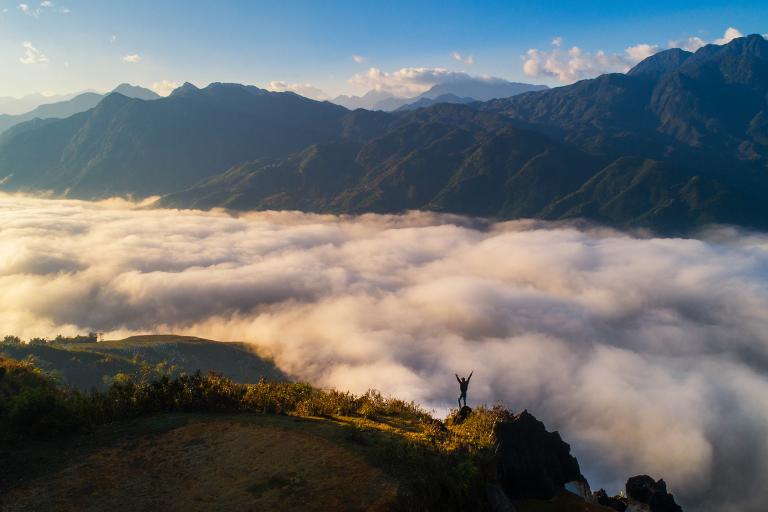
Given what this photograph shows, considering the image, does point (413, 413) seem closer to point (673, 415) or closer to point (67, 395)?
point (67, 395)

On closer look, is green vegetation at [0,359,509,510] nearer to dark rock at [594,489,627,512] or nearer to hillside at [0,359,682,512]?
hillside at [0,359,682,512]

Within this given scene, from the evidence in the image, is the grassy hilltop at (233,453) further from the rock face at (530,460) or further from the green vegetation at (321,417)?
the rock face at (530,460)

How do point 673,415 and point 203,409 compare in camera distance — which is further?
point 673,415

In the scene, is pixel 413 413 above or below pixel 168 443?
below

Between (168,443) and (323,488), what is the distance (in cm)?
753

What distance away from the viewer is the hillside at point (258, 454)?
15.4m

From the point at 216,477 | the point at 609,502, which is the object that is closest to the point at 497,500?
the point at 216,477

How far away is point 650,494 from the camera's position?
Answer: 25547 millimetres

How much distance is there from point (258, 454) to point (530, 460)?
35.6 feet

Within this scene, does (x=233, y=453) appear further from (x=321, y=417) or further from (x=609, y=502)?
Answer: (x=609, y=502)

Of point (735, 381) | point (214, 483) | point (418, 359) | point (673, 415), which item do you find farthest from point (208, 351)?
point (735, 381)

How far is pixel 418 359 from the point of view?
192m

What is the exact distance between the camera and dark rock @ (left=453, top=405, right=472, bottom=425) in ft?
78.9

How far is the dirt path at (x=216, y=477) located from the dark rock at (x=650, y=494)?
17443mm
